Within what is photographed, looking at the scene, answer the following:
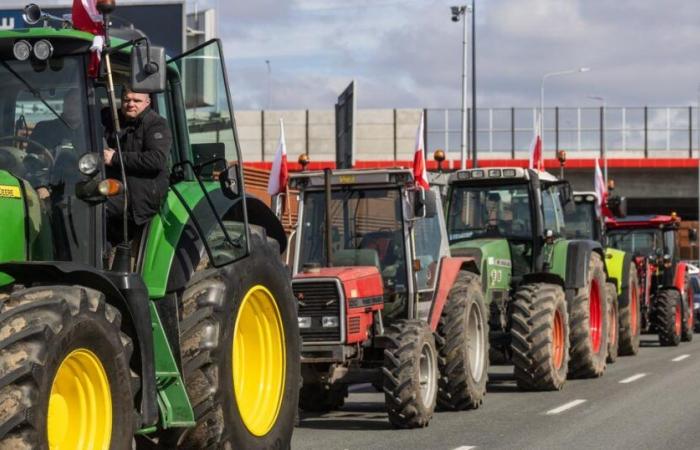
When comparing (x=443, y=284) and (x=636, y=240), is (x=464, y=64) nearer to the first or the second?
(x=636, y=240)

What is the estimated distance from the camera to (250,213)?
31.7 feet

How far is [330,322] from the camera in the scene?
13305mm

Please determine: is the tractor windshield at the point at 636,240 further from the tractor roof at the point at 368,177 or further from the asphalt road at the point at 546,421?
the tractor roof at the point at 368,177

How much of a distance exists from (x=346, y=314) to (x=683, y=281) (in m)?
16.6

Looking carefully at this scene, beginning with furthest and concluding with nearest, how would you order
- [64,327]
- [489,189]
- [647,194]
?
[647,194]
[489,189]
[64,327]

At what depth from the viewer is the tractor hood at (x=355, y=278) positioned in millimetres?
13289

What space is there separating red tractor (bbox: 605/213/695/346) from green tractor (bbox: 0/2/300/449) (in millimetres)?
18045

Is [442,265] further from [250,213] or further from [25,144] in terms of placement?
[25,144]

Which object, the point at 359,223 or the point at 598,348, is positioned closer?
the point at 359,223

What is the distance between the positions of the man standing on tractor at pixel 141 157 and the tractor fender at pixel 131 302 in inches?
23.3

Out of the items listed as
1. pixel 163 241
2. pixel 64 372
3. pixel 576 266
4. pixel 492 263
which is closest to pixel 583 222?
pixel 576 266

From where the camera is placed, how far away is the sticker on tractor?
23.6ft

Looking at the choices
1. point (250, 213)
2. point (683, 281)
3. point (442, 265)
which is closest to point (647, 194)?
point (683, 281)

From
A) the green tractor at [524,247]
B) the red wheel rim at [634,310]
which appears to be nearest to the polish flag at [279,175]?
the green tractor at [524,247]
